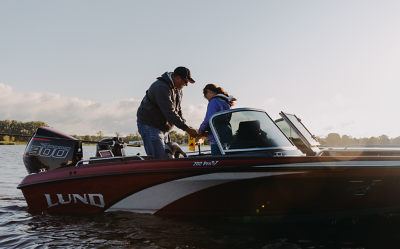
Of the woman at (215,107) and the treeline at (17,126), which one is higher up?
the treeline at (17,126)

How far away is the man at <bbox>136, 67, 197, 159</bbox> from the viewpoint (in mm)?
4098

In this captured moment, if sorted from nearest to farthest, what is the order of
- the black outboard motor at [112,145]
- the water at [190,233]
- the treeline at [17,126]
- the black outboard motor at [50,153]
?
1. the water at [190,233]
2. the black outboard motor at [50,153]
3. the black outboard motor at [112,145]
4. the treeline at [17,126]

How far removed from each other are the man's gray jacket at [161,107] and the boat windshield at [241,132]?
80 cm

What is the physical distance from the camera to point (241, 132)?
11.3ft

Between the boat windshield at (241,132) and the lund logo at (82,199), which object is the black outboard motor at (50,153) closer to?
the lund logo at (82,199)

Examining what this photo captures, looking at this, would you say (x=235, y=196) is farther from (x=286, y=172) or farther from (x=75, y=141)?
(x=75, y=141)

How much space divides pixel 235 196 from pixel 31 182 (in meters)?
3.16

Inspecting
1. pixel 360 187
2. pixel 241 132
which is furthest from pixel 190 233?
pixel 360 187

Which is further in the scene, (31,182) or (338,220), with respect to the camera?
(31,182)

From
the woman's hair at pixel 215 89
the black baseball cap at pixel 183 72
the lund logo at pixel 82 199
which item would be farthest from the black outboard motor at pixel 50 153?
the woman's hair at pixel 215 89

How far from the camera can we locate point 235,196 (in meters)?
3.25

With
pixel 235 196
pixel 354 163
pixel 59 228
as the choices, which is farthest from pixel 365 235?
pixel 59 228

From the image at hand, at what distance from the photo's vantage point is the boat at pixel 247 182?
10.1 ft

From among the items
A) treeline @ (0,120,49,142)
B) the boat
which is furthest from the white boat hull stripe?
treeline @ (0,120,49,142)
